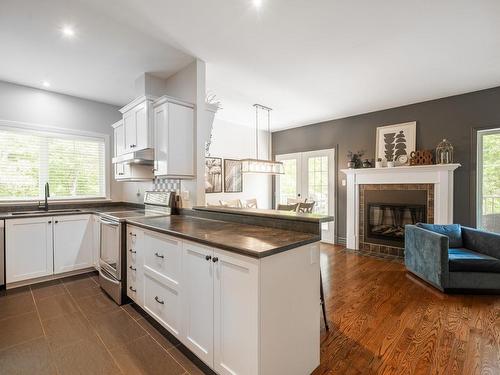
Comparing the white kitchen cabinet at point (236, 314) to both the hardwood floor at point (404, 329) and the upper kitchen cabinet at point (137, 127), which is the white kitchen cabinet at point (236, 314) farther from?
the upper kitchen cabinet at point (137, 127)

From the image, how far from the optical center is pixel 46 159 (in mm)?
3793

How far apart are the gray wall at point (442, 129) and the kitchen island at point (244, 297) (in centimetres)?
372

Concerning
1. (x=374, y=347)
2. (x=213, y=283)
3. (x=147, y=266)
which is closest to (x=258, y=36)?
(x=213, y=283)

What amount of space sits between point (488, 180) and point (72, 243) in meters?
6.35

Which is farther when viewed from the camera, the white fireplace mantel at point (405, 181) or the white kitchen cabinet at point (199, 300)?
the white fireplace mantel at point (405, 181)

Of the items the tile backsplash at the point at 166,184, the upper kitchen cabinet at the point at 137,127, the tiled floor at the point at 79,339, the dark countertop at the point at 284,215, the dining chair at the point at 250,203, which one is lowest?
the tiled floor at the point at 79,339

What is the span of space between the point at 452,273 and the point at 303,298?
2.50 meters

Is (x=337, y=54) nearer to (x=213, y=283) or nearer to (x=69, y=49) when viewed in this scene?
A: (x=213, y=283)

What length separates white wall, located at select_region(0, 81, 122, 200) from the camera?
11.4ft

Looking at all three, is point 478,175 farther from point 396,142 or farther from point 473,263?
point 473,263

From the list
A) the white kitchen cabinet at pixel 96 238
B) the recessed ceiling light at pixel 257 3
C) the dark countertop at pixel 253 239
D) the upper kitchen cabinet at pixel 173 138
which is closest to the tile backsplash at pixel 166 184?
the upper kitchen cabinet at pixel 173 138

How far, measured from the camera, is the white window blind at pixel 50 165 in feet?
11.4

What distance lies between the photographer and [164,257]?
207cm

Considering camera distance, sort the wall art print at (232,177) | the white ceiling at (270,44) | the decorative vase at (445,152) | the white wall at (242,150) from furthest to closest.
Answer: the wall art print at (232,177) < the white wall at (242,150) < the decorative vase at (445,152) < the white ceiling at (270,44)
